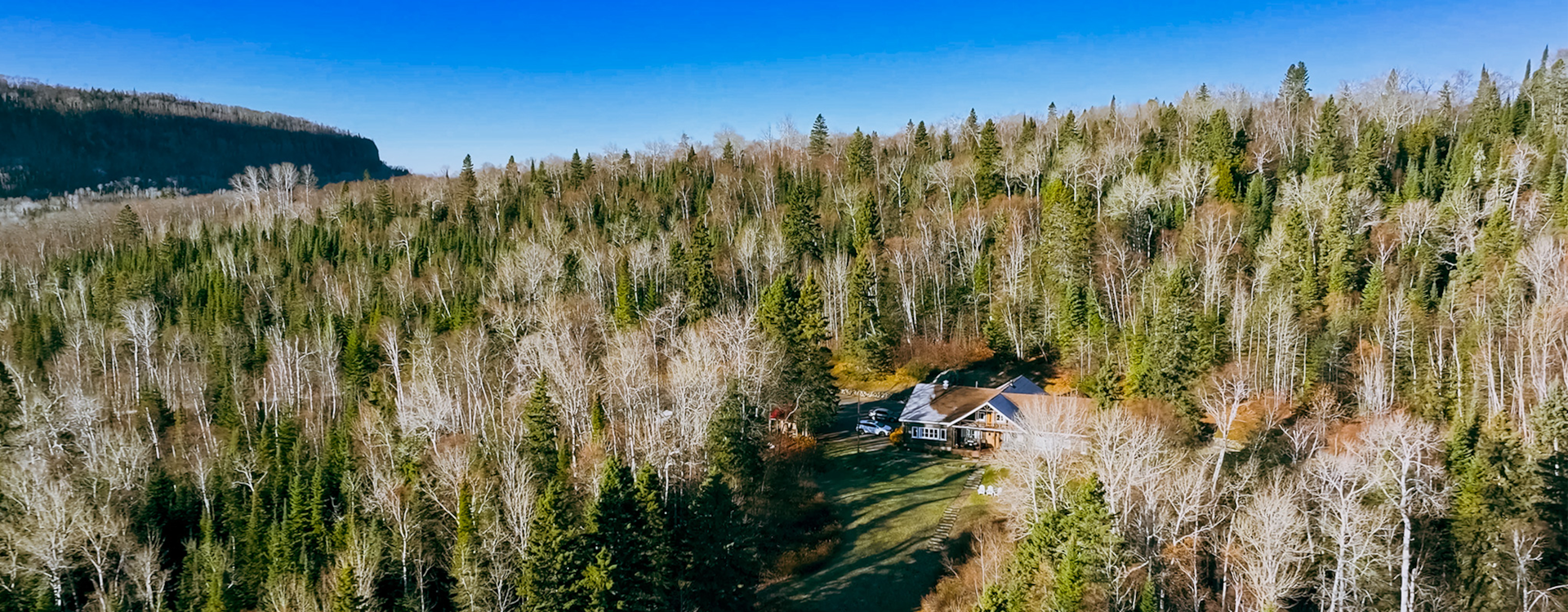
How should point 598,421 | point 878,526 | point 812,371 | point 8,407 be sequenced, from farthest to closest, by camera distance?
point 8,407
point 812,371
point 598,421
point 878,526

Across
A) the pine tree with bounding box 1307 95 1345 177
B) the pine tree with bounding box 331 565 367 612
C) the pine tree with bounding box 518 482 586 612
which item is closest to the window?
the pine tree with bounding box 518 482 586 612

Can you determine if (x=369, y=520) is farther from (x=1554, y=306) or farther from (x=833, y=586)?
(x=1554, y=306)

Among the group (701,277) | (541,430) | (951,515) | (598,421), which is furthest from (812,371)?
(701,277)

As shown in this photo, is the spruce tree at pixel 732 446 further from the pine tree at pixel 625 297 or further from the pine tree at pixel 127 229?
the pine tree at pixel 127 229

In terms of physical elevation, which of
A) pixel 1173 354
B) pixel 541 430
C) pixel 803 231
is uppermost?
pixel 803 231

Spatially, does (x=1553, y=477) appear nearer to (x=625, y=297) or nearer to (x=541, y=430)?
(x=541, y=430)

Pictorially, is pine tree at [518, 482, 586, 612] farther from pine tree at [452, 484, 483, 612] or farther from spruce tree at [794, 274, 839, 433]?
spruce tree at [794, 274, 839, 433]
